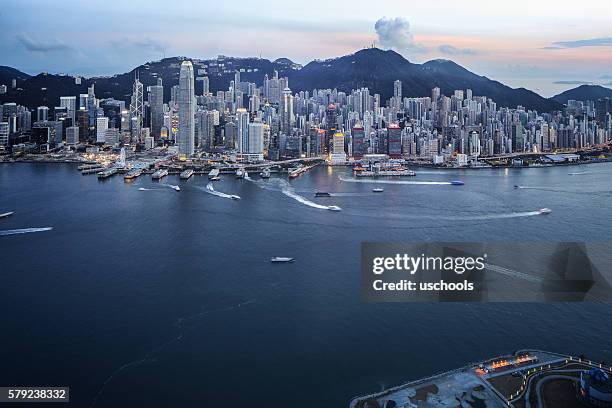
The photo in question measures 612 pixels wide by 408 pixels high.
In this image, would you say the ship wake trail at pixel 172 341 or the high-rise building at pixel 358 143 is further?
the high-rise building at pixel 358 143

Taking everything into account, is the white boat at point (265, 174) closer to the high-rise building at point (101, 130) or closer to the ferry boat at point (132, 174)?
the ferry boat at point (132, 174)

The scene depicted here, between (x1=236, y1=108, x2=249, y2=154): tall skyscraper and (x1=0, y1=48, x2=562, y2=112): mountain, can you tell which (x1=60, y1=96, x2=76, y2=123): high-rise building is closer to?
(x1=0, y1=48, x2=562, y2=112): mountain

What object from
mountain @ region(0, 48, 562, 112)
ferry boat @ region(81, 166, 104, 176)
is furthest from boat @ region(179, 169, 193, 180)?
mountain @ region(0, 48, 562, 112)

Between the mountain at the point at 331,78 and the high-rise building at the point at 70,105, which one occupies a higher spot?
the mountain at the point at 331,78

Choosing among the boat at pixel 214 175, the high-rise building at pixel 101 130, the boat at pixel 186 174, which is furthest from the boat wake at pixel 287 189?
the high-rise building at pixel 101 130

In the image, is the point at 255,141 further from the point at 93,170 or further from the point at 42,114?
the point at 42,114

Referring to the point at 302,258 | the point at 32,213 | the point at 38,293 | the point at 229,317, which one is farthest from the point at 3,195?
the point at 229,317
